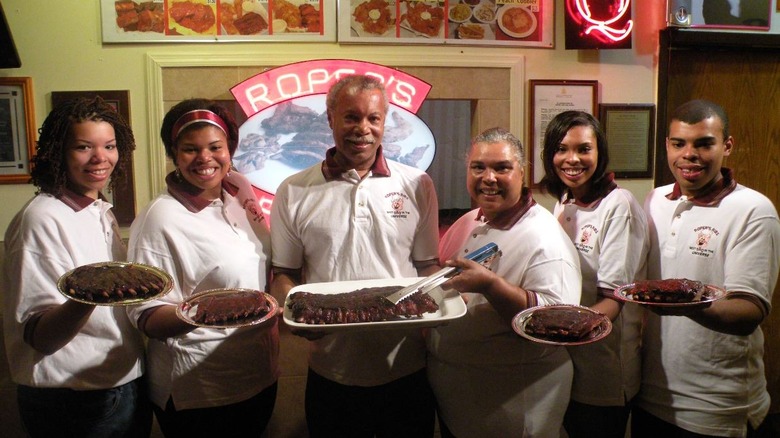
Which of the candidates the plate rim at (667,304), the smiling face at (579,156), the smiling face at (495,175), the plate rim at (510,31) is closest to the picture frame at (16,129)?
the smiling face at (495,175)

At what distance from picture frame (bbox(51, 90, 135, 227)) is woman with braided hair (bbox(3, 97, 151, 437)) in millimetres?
1173

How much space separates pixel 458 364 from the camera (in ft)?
6.92

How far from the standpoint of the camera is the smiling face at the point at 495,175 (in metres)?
2.04

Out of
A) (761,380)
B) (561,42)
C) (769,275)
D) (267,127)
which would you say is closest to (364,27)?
(267,127)

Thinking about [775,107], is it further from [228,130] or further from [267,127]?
[228,130]

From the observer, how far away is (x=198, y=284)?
204cm

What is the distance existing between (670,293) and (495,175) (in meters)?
0.71

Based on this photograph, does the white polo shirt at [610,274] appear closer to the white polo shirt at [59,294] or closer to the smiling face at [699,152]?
the smiling face at [699,152]

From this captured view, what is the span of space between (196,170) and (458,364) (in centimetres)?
119

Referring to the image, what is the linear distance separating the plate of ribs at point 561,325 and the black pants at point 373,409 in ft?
1.86

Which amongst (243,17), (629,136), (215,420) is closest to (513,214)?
(215,420)

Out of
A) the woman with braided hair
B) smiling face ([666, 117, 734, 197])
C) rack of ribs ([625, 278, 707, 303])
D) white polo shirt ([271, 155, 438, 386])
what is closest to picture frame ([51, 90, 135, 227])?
the woman with braided hair

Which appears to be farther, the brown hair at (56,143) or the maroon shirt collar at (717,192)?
the maroon shirt collar at (717,192)

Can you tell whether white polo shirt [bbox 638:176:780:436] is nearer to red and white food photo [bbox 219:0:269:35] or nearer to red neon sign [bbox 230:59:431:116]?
red neon sign [bbox 230:59:431:116]
